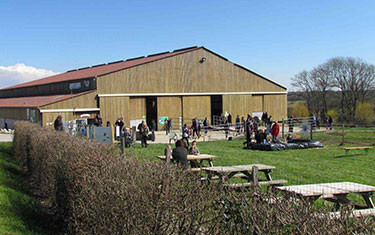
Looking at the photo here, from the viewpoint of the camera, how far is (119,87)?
37094 mm

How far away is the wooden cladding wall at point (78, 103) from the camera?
33631 millimetres

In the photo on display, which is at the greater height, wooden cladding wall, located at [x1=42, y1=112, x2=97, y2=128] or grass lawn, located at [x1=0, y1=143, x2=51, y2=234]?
wooden cladding wall, located at [x1=42, y1=112, x2=97, y2=128]

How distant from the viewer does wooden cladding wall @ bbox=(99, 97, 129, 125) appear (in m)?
36.1

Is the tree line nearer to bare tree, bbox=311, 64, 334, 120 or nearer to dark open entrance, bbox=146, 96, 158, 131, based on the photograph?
bare tree, bbox=311, 64, 334, 120

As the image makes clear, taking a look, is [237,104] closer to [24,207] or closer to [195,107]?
[195,107]

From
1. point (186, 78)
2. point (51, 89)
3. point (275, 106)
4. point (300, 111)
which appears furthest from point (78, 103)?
point (300, 111)

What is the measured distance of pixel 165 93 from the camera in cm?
3972

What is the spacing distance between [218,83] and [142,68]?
8.86 meters

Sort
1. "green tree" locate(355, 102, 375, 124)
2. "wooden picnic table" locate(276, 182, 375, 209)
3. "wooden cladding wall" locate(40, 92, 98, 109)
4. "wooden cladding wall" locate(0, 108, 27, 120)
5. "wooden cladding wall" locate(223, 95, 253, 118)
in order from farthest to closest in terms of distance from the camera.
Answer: "green tree" locate(355, 102, 375, 124)
"wooden cladding wall" locate(223, 95, 253, 118)
"wooden cladding wall" locate(0, 108, 27, 120)
"wooden cladding wall" locate(40, 92, 98, 109)
"wooden picnic table" locate(276, 182, 375, 209)

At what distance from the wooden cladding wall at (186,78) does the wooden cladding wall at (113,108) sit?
2.48 ft

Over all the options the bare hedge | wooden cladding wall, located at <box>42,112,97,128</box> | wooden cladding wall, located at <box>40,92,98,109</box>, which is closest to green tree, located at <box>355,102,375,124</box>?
wooden cladding wall, located at <box>40,92,98,109</box>

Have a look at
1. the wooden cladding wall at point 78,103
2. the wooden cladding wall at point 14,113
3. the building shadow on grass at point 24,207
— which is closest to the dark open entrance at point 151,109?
the wooden cladding wall at point 78,103

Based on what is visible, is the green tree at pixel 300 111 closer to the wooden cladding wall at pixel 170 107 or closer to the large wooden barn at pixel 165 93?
the large wooden barn at pixel 165 93

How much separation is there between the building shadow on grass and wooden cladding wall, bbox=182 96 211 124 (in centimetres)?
2701
